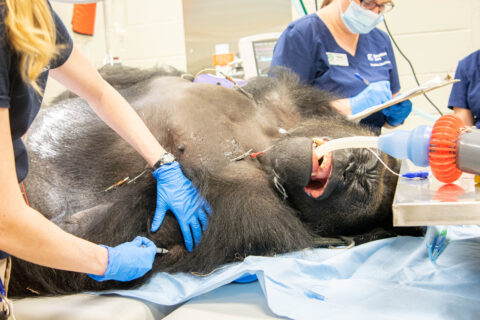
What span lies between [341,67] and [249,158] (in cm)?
94

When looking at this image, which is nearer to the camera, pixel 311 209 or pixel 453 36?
pixel 311 209

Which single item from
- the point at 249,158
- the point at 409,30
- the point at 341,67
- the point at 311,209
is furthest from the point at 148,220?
the point at 409,30

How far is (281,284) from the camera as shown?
39.8 inches

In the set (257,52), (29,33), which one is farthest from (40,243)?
(257,52)

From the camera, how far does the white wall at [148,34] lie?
356 centimetres

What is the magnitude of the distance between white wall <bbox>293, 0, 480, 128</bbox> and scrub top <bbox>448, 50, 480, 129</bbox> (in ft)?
1.28

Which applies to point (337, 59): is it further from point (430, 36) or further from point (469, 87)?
point (430, 36)

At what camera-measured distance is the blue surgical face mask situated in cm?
200

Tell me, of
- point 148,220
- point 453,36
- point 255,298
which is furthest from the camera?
point 453,36

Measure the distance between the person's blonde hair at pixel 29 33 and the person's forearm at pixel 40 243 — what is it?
234mm

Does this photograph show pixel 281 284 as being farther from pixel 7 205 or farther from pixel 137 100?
pixel 137 100

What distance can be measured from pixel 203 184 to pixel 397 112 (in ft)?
3.70

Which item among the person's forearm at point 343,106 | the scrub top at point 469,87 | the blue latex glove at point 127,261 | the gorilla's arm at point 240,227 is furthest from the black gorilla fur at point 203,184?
the scrub top at point 469,87

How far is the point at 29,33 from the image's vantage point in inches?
24.5
